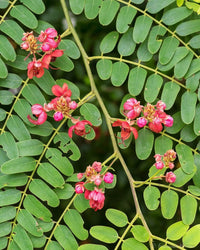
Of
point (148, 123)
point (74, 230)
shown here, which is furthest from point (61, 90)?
point (74, 230)

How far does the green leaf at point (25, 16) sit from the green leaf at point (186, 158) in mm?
526

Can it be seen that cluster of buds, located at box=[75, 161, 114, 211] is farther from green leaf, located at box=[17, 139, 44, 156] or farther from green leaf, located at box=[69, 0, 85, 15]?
green leaf, located at box=[69, 0, 85, 15]

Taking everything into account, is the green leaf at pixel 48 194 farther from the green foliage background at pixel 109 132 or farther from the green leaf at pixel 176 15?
the green leaf at pixel 176 15

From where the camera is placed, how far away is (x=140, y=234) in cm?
121

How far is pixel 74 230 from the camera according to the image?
1.25 metres

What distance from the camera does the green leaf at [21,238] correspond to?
124 centimetres

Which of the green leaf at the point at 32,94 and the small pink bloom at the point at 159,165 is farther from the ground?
the green leaf at the point at 32,94

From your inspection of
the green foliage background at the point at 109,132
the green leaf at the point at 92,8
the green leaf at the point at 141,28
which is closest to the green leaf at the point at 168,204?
the green foliage background at the point at 109,132

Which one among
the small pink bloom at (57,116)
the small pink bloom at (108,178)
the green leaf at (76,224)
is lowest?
the green leaf at (76,224)

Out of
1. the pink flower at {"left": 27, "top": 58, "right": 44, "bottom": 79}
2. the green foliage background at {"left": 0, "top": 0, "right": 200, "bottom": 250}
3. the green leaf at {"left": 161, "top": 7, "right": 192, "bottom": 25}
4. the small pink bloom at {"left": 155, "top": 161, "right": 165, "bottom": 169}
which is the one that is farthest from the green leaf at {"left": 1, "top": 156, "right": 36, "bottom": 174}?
the green leaf at {"left": 161, "top": 7, "right": 192, "bottom": 25}

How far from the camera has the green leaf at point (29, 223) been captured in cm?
125

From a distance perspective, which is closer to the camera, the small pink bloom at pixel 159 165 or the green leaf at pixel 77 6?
the small pink bloom at pixel 159 165

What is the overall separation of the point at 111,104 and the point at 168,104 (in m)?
0.50

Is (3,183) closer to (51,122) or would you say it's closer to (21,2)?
(51,122)
